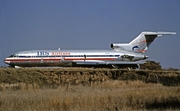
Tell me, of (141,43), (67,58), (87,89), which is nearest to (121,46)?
(141,43)

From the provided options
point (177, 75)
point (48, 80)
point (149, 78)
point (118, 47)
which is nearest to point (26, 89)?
point (48, 80)

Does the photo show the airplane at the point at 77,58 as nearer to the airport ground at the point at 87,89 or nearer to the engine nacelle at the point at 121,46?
the engine nacelle at the point at 121,46

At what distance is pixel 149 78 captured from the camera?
38.3 metres

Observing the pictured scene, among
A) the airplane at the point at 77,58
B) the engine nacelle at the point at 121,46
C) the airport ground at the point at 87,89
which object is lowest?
the airport ground at the point at 87,89

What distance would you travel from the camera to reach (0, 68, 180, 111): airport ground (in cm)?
1903

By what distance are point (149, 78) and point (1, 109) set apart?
23.5 meters

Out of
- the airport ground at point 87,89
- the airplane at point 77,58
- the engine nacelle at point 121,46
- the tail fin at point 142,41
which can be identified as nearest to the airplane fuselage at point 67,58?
the airplane at point 77,58

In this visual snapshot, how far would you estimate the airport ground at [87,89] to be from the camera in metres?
19.0

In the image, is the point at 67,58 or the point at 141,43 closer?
the point at 67,58

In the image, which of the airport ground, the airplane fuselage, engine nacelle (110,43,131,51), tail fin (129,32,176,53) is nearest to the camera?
the airport ground

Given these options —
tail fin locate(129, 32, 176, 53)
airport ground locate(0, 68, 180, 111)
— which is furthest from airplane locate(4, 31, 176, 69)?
airport ground locate(0, 68, 180, 111)

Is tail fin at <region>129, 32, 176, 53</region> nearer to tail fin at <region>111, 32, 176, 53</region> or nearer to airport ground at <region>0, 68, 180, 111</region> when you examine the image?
tail fin at <region>111, 32, 176, 53</region>

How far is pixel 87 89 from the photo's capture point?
28.8 meters

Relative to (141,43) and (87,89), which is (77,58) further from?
(87,89)
